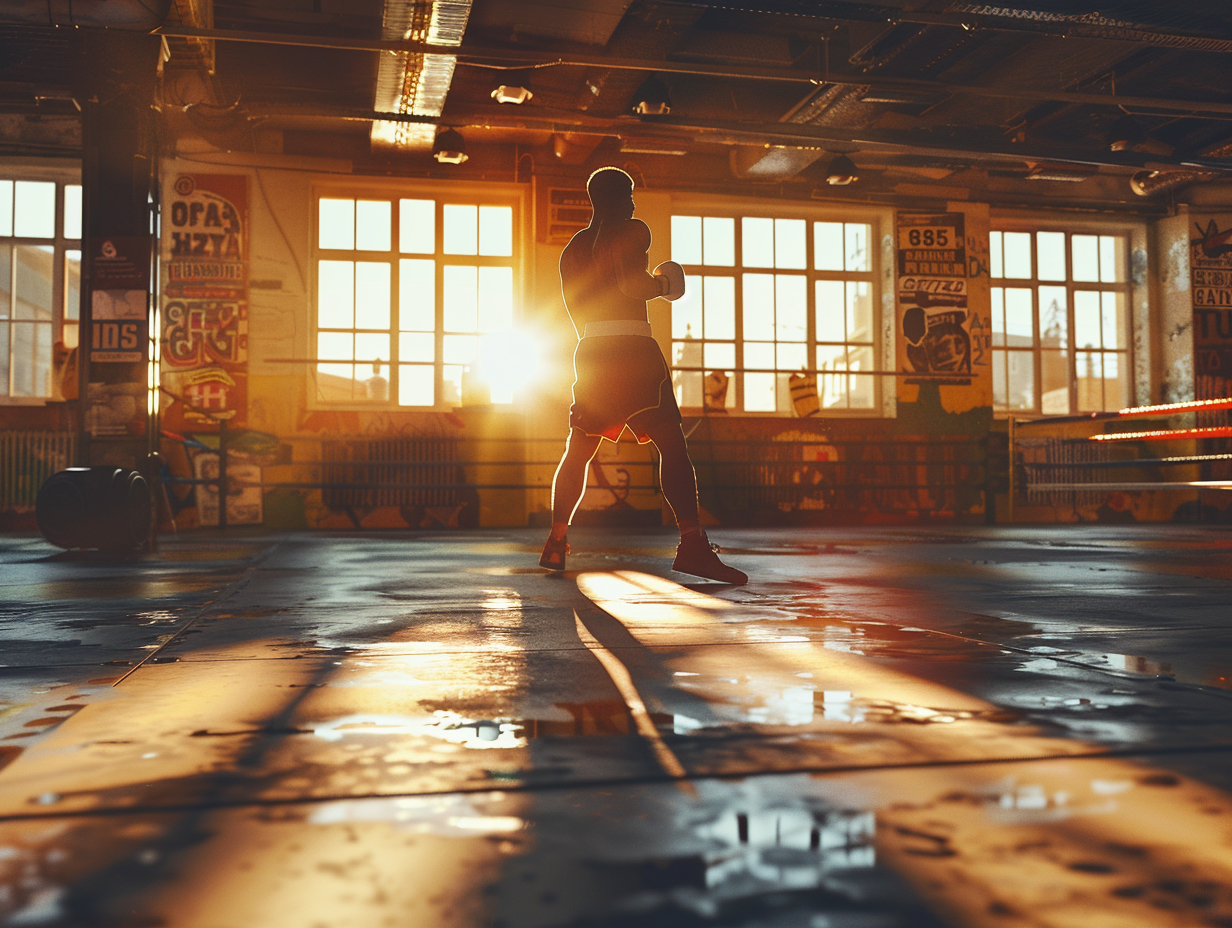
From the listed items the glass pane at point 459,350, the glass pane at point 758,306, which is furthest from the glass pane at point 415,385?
the glass pane at point 758,306

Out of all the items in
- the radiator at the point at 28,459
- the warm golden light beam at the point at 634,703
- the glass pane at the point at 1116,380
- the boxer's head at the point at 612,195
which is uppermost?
the glass pane at the point at 1116,380

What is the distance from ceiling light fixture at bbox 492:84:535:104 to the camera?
312 inches

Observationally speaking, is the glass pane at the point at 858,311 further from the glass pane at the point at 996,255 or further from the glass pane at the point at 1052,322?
the glass pane at the point at 1052,322

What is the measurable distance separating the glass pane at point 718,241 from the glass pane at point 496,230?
2.21 metres

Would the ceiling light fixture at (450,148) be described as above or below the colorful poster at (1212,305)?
above

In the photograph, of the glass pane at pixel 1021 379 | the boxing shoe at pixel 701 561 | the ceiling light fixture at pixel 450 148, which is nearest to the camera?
the boxing shoe at pixel 701 561

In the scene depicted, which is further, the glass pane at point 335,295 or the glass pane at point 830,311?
the glass pane at point 830,311

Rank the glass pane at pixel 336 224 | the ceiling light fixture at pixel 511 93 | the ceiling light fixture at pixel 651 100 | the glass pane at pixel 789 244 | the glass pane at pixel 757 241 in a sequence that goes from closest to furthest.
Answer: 1. the ceiling light fixture at pixel 511 93
2. the ceiling light fixture at pixel 651 100
3. the glass pane at pixel 336 224
4. the glass pane at pixel 757 241
5. the glass pane at pixel 789 244

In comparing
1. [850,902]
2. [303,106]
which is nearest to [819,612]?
[850,902]

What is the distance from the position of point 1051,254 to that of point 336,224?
8607mm

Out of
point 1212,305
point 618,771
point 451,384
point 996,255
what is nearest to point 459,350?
point 451,384

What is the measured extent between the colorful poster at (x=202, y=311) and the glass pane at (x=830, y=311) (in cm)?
637

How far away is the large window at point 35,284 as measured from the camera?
9.86 metres

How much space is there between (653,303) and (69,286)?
6047 mm
